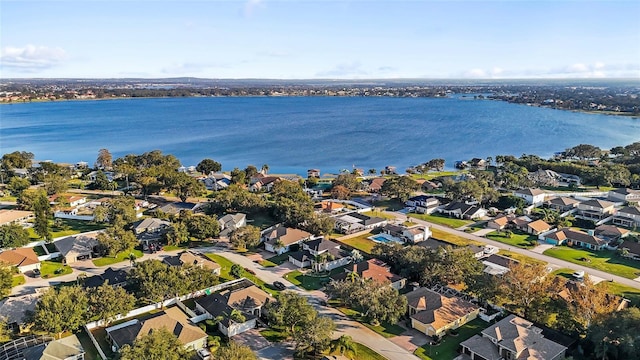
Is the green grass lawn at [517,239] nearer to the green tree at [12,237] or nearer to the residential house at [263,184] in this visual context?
the residential house at [263,184]

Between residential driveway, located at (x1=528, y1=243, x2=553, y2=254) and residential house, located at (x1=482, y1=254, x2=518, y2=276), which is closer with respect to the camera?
residential house, located at (x1=482, y1=254, x2=518, y2=276)

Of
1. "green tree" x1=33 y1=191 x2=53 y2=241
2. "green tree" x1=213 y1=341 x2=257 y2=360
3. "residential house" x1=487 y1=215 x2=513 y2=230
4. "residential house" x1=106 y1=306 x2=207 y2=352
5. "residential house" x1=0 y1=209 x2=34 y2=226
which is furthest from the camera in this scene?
"residential house" x1=487 y1=215 x2=513 y2=230

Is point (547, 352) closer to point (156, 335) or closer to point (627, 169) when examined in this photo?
point (156, 335)

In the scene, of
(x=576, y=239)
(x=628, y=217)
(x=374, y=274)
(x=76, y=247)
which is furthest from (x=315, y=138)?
(x=374, y=274)

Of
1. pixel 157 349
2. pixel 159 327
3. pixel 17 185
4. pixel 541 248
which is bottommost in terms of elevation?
pixel 541 248

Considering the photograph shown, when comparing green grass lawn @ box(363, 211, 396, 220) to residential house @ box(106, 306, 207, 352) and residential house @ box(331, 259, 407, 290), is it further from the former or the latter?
residential house @ box(106, 306, 207, 352)

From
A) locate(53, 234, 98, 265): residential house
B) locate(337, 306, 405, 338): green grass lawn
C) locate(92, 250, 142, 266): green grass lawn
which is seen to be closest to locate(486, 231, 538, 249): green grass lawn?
locate(337, 306, 405, 338): green grass lawn

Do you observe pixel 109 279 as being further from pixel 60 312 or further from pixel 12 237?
pixel 12 237
